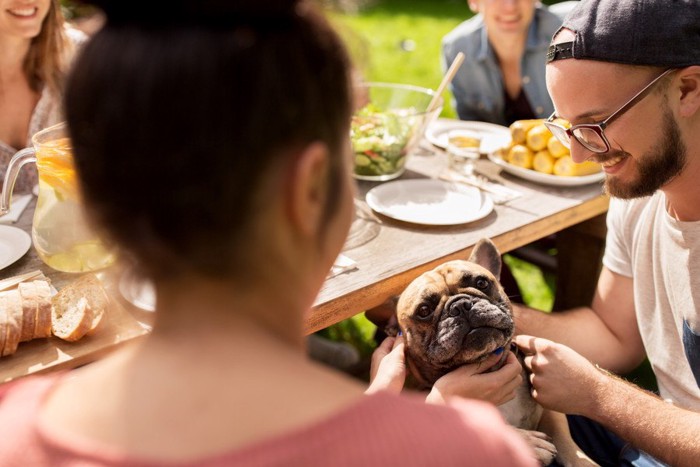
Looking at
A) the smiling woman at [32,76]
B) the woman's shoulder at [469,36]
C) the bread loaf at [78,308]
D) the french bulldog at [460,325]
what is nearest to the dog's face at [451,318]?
the french bulldog at [460,325]

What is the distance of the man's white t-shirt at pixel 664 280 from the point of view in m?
1.99

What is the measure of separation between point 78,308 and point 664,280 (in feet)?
5.66

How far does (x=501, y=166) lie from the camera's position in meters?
2.82

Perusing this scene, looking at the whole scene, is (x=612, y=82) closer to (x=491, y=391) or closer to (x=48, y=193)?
(x=491, y=391)

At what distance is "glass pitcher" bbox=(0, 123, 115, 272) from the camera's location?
183 centimetres

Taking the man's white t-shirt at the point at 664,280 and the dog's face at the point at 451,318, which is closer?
the dog's face at the point at 451,318

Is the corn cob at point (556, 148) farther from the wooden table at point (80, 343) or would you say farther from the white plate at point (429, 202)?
the wooden table at point (80, 343)

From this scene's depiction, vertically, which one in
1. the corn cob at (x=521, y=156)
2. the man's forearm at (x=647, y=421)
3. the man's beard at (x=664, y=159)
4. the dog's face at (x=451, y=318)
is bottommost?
the man's forearm at (x=647, y=421)

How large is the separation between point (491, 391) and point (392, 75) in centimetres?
635

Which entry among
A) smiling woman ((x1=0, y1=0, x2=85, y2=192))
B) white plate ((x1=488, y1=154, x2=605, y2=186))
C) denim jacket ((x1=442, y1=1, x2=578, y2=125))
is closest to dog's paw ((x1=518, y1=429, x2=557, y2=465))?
white plate ((x1=488, y1=154, x2=605, y2=186))

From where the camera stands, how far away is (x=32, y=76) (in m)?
3.25

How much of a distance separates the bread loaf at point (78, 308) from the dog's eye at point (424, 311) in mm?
825

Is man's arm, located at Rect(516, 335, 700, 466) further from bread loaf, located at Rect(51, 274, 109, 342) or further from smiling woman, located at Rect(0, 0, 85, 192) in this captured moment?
smiling woman, located at Rect(0, 0, 85, 192)

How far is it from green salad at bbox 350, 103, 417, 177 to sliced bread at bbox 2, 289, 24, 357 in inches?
55.9
